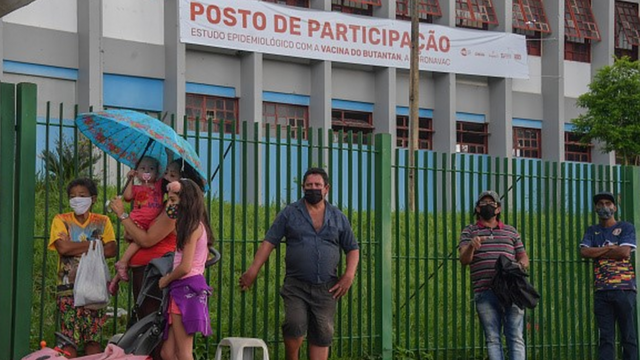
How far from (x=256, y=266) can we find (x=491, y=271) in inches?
92.4

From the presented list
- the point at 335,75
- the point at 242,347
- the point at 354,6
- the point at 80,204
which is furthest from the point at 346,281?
the point at 354,6

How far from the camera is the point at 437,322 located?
10562 mm

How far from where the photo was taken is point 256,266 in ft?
27.8

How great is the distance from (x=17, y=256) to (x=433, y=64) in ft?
77.1

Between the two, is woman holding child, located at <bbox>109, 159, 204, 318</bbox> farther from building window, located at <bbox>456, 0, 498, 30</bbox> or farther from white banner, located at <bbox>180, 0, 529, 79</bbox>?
building window, located at <bbox>456, 0, 498, 30</bbox>

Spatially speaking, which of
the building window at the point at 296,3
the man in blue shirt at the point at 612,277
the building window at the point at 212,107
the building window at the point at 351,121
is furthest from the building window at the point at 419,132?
the man in blue shirt at the point at 612,277

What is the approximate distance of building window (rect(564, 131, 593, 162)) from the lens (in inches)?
1352

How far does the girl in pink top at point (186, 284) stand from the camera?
289 inches

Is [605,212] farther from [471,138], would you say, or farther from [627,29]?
[627,29]

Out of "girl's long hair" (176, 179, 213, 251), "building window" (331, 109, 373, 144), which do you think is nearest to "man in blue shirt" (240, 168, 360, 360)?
"girl's long hair" (176, 179, 213, 251)

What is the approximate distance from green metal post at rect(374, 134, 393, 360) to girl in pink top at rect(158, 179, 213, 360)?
283cm

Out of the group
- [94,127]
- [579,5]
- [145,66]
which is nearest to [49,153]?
[94,127]

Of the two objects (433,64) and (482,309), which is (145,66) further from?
(482,309)

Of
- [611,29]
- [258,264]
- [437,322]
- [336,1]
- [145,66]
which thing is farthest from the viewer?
[611,29]
